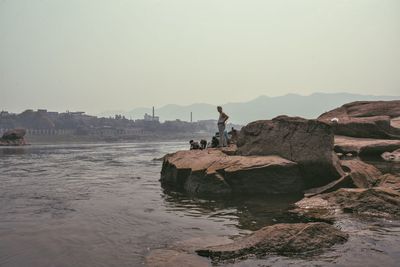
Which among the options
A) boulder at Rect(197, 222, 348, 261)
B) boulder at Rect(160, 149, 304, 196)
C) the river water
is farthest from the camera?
boulder at Rect(160, 149, 304, 196)

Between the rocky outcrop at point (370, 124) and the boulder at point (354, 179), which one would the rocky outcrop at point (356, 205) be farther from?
the rocky outcrop at point (370, 124)

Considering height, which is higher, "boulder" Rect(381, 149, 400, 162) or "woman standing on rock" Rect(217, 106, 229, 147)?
"woman standing on rock" Rect(217, 106, 229, 147)

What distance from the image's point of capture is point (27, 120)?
647ft

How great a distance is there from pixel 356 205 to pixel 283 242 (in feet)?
12.6

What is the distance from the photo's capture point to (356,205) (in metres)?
10.3

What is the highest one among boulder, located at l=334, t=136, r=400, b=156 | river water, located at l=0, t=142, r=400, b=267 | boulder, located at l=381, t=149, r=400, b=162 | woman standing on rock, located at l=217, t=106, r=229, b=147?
woman standing on rock, located at l=217, t=106, r=229, b=147

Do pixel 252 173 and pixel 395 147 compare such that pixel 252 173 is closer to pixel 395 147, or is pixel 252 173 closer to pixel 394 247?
pixel 394 247

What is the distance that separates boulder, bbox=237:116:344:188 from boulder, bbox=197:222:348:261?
21.8ft

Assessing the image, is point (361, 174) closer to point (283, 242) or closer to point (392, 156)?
point (283, 242)

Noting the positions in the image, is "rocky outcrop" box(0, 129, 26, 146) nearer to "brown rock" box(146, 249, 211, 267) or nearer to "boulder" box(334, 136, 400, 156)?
"boulder" box(334, 136, 400, 156)

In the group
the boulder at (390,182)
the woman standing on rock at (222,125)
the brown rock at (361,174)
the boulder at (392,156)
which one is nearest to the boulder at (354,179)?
the brown rock at (361,174)

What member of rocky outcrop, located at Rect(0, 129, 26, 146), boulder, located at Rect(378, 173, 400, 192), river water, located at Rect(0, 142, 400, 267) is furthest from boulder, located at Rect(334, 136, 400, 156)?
rocky outcrop, located at Rect(0, 129, 26, 146)

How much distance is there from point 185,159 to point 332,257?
1149cm

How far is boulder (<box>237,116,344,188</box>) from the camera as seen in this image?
14.4 m
